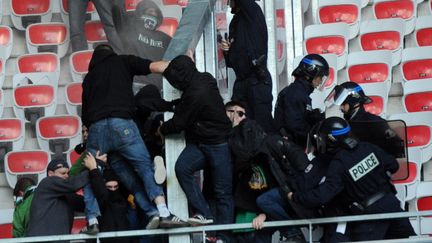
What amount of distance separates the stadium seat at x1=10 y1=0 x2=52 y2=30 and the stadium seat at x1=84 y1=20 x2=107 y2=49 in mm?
849

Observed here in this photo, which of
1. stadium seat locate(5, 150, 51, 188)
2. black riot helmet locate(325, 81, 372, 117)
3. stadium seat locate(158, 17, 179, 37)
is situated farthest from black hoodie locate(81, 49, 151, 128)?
stadium seat locate(5, 150, 51, 188)

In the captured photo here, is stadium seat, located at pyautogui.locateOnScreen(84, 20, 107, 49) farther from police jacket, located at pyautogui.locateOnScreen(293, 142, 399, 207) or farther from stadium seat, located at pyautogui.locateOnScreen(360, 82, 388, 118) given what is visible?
police jacket, located at pyautogui.locateOnScreen(293, 142, 399, 207)

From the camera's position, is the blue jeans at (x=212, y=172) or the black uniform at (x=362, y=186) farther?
the blue jeans at (x=212, y=172)

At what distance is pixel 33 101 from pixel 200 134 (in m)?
4.51

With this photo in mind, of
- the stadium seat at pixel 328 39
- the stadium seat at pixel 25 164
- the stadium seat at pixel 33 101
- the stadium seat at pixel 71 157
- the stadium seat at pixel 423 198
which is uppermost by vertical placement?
the stadium seat at pixel 328 39

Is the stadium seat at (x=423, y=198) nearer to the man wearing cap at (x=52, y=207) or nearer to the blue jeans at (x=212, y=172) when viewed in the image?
the blue jeans at (x=212, y=172)

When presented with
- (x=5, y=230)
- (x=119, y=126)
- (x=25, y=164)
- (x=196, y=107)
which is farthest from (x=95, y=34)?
(x=196, y=107)

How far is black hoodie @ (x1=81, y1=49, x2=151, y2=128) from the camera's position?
1391 centimetres

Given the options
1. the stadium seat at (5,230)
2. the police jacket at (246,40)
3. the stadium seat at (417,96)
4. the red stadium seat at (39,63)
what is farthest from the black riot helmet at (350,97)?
the red stadium seat at (39,63)

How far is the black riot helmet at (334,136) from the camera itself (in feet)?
44.9

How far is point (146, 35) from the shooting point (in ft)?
52.9

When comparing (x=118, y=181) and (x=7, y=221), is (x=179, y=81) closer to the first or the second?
(x=118, y=181)

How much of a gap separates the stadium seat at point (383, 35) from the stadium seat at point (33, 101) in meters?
3.20

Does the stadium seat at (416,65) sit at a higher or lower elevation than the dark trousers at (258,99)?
lower
